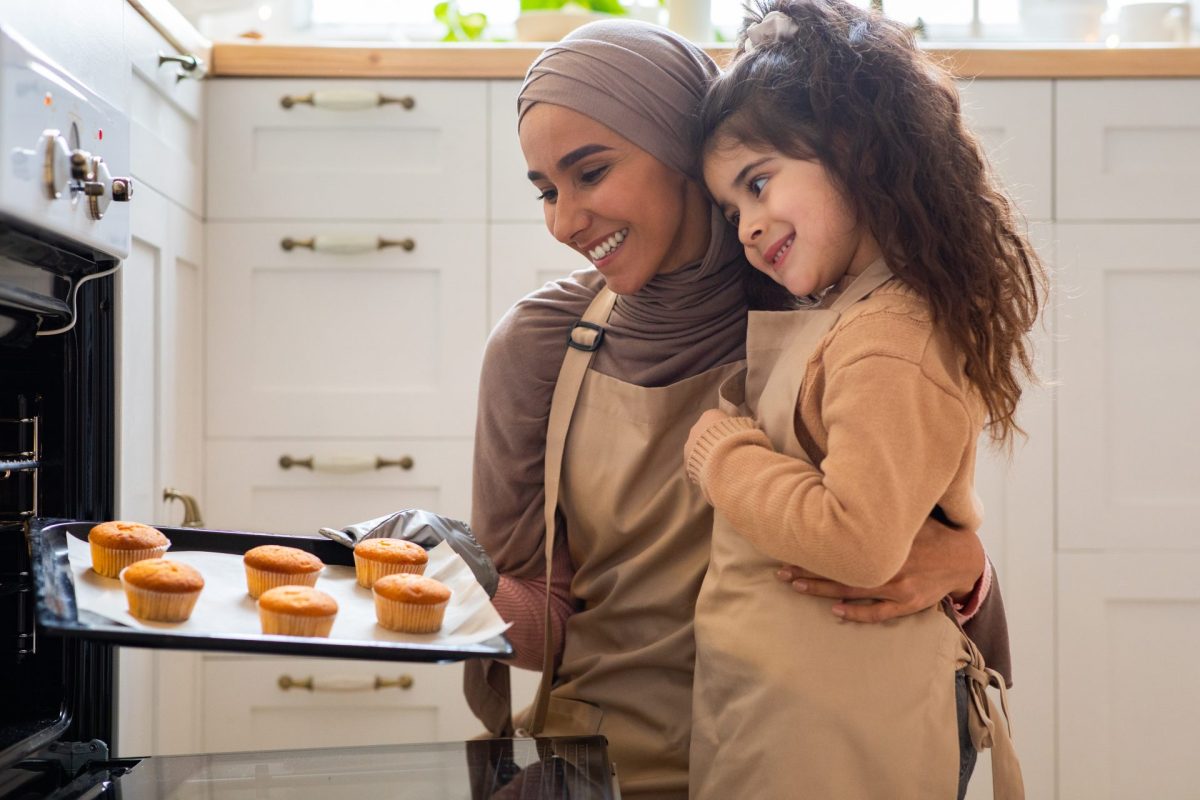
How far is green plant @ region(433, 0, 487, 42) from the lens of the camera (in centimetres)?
218

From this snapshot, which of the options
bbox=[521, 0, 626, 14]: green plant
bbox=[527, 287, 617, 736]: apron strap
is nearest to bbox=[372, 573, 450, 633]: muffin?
bbox=[527, 287, 617, 736]: apron strap

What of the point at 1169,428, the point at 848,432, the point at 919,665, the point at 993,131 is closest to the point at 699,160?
the point at 848,432

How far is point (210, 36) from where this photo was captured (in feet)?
7.65

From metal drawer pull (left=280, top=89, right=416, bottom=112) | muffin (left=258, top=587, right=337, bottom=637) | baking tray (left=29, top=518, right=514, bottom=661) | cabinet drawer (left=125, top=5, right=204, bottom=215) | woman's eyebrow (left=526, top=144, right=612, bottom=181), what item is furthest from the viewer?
metal drawer pull (left=280, top=89, right=416, bottom=112)

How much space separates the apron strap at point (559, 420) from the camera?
1129mm

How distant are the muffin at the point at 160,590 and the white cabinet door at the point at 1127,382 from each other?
59.7 inches

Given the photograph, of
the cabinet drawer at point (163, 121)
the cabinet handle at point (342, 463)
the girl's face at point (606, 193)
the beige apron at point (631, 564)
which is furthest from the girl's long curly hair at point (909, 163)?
the cabinet handle at point (342, 463)

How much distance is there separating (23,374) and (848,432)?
603mm

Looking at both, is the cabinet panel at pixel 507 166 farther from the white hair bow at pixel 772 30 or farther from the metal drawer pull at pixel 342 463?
the white hair bow at pixel 772 30

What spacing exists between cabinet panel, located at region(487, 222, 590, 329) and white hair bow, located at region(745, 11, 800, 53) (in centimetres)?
88

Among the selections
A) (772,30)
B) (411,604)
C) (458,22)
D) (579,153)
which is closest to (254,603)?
(411,604)

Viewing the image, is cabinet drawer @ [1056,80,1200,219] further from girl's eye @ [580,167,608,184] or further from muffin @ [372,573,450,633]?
muffin @ [372,573,450,633]

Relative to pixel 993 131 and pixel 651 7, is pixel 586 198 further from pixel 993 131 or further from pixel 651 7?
pixel 651 7

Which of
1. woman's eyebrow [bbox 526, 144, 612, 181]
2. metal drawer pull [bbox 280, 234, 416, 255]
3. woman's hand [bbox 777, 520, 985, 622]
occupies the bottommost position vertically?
woman's hand [bbox 777, 520, 985, 622]
